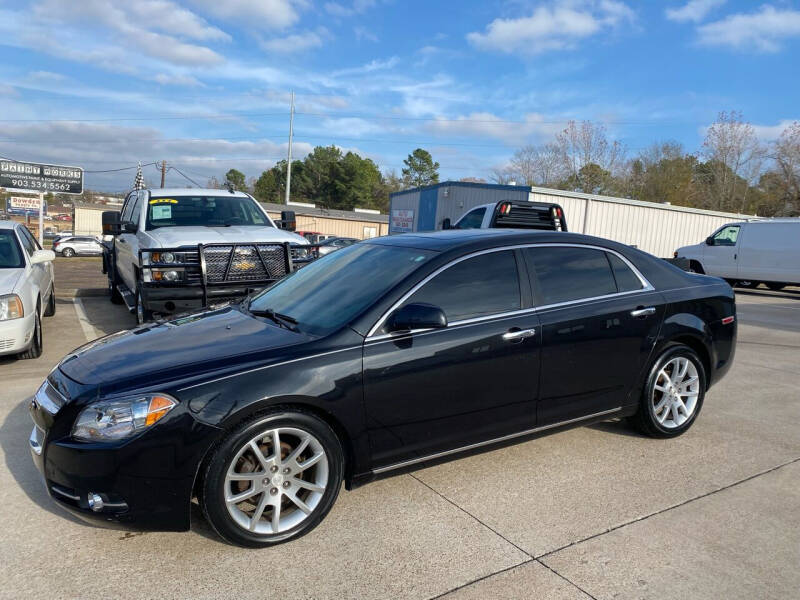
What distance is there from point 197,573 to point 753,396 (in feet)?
17.9

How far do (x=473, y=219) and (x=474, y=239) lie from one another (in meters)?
9.06

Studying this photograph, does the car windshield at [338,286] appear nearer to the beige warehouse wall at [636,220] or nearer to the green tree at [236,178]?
the beige warehouse wall at [636,220]

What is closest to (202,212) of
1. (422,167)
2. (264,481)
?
(264,481)

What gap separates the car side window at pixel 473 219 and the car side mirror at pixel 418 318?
9.25 meters

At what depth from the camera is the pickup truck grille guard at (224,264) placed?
676 cm

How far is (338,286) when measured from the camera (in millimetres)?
3840

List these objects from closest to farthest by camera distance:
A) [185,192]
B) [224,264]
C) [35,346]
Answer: [35,346] < [224,264] < [185,192]

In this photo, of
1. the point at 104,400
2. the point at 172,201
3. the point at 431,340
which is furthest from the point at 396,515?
the point at 172,201

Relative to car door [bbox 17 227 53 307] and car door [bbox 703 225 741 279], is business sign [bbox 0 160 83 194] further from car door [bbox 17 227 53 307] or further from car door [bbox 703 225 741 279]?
car door [bbox 703 225 741 279]

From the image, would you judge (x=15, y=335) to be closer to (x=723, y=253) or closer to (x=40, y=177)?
(x=723, y=253)

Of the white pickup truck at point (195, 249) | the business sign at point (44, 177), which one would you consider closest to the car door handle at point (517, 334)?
the white pickup truck at point (195, 249)

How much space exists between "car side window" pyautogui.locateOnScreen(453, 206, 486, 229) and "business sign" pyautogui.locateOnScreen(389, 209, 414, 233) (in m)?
14.0

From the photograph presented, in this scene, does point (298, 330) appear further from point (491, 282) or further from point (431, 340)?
point (491, 282)

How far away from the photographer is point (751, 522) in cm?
337
